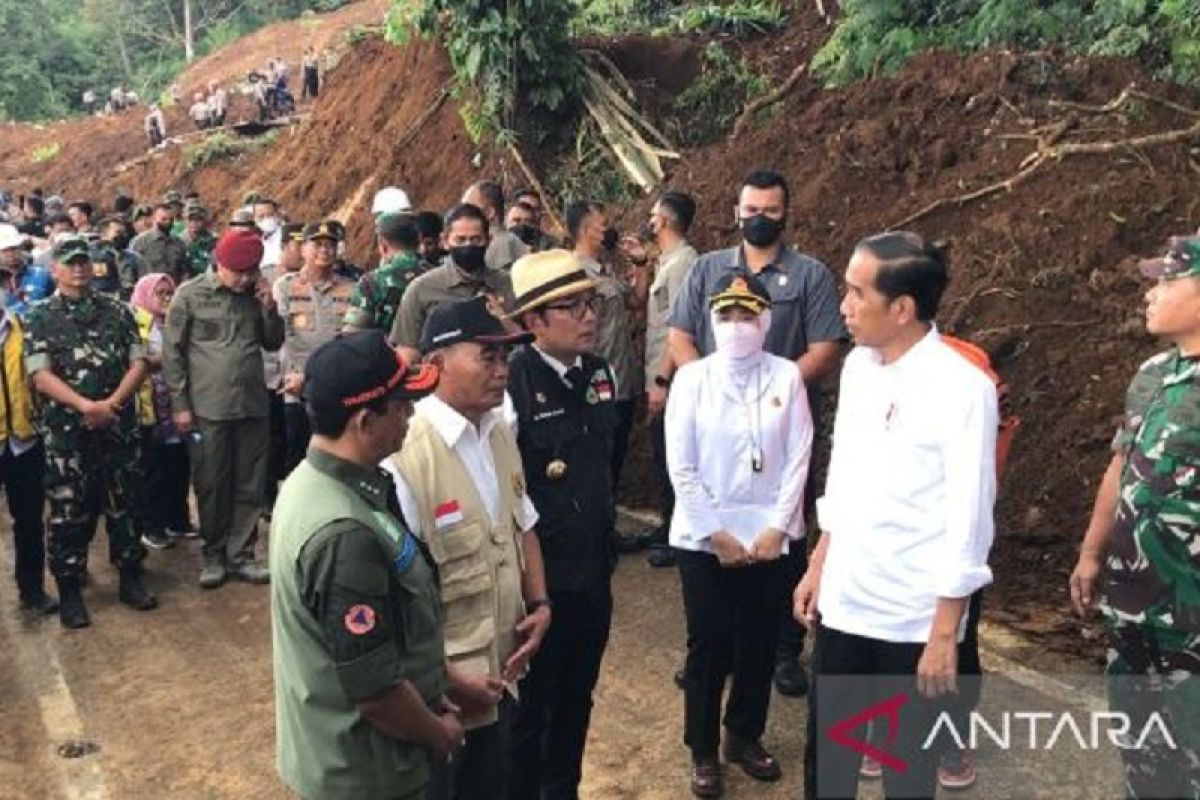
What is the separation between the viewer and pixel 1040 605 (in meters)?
5.82

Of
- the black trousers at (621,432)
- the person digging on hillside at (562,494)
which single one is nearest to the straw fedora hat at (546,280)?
the person digging on hillside at (562,494)

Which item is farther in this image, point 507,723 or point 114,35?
point 114,35

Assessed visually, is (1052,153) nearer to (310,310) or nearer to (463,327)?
(310,310)

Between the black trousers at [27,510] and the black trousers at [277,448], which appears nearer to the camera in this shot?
the black trousers at [27,510]

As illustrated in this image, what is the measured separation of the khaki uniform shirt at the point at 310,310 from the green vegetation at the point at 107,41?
1762 inches

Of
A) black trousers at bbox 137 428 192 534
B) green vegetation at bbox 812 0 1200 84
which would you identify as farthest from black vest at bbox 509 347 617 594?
green vegetation at bbox 812 0 1200 84

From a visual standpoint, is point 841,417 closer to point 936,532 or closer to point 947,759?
point 936,532

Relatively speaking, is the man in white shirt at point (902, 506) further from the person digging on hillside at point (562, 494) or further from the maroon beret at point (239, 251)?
the maroon beret at point (239, 251)

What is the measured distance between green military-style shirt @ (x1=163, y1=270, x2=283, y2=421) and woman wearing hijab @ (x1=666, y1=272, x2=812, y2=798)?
346 centimetres

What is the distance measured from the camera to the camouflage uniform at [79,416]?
6195 mm

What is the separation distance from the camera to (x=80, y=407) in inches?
242

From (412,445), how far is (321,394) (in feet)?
1.61

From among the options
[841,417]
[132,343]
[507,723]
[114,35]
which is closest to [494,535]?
[507,723]

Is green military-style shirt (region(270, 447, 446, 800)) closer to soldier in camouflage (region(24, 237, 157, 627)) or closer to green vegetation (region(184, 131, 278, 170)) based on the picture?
soldier in camouflage (region(24, 237, 157, 627))
